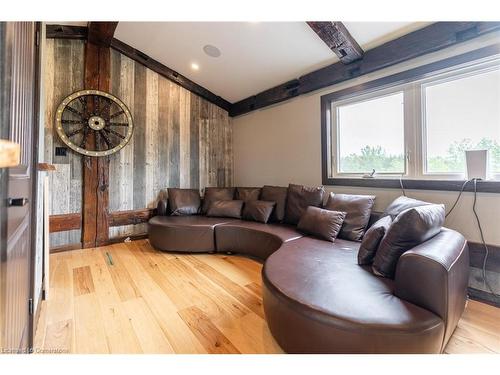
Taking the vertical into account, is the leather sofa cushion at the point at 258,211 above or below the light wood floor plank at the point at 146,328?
above

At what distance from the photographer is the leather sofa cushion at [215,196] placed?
13.0 ft

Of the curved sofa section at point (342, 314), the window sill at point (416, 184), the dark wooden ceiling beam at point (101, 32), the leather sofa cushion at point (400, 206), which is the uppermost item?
the dark wooden ceiling beam at point (101, 32)

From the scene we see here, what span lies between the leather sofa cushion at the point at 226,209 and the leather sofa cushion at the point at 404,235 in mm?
2275

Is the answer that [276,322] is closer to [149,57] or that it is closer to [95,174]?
[95,174]

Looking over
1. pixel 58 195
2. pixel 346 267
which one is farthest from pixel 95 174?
pixel 346 267

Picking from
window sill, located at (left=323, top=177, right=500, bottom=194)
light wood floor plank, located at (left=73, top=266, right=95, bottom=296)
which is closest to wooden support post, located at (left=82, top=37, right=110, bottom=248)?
light wood floor plank, located at (left=73, top=266, right=95, bottom=296)

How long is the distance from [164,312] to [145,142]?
2892 mm

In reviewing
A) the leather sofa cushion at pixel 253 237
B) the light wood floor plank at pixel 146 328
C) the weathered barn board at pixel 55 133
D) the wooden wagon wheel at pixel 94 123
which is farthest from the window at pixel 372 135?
the weathered barn board at pixel 55 133

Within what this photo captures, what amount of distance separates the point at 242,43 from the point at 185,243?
9.14ft

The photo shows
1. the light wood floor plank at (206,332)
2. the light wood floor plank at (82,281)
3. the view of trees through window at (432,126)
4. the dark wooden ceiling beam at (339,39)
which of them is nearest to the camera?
the light wood floor plank at (206,332)

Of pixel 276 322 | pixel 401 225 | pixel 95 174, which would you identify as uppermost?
pixel 95 174

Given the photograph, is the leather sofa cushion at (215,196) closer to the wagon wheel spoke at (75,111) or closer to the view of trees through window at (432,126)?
the view of trees through window at (432,126)

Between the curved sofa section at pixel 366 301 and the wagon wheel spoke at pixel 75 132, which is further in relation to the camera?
the wagon wheel spoke at pixel 75 132

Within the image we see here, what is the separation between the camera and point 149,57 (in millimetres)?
3848
